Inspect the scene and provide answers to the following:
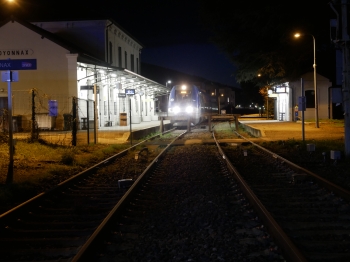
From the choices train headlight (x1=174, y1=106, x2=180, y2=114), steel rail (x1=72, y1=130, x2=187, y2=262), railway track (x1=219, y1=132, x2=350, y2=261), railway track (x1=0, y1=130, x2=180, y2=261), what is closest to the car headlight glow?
train headlight (x1=174, y1=106, x2=180, y2=114)

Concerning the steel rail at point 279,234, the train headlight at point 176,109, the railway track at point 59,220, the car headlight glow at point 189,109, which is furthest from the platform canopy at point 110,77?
the steel rail at point 279,234

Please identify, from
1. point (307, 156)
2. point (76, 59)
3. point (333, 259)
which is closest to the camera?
point (333, 259)

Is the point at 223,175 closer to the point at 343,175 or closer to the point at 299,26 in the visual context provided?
the point at 343,175

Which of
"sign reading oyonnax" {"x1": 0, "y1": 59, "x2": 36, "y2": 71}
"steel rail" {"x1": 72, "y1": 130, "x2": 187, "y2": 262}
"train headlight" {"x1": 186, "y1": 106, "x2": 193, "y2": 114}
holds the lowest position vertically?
"steel rail" {"x1": 72, "y1": 130, "x2": 187, "y2": 262}

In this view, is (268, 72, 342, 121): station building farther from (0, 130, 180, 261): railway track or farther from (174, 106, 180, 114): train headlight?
(0, 130, 180, 261): railway track

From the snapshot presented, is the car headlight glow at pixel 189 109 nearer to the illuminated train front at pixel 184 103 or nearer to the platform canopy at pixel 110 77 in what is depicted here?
the illuminated train front at pixel 184 103

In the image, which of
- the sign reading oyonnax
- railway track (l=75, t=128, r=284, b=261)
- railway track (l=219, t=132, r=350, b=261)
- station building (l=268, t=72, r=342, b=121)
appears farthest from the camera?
station building (l=268, t=72, r=342, b=121)

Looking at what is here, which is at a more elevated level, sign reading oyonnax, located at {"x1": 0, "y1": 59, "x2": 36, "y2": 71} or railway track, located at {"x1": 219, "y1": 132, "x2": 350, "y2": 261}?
sign reading oyonnax, located at {"x1": 0, "y1": 59, "x2": 36, "y2": 71}

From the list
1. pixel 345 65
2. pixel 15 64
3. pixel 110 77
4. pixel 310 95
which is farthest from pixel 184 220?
pixel 310 95

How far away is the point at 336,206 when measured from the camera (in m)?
9.09

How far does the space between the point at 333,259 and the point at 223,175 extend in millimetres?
7899

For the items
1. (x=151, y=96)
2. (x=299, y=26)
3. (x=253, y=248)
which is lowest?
(x=253, y=248)

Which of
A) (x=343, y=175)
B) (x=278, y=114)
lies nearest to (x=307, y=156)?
(x=343, y=175)

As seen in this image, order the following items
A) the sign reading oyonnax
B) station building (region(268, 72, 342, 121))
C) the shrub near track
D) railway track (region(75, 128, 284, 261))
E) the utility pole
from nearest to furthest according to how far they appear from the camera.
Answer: railway track (region(75, 128, 284, 261)) → the shrub near track → the sign reading oyonnax → the utility pole → station building (region(268, 72, 342, 121))
